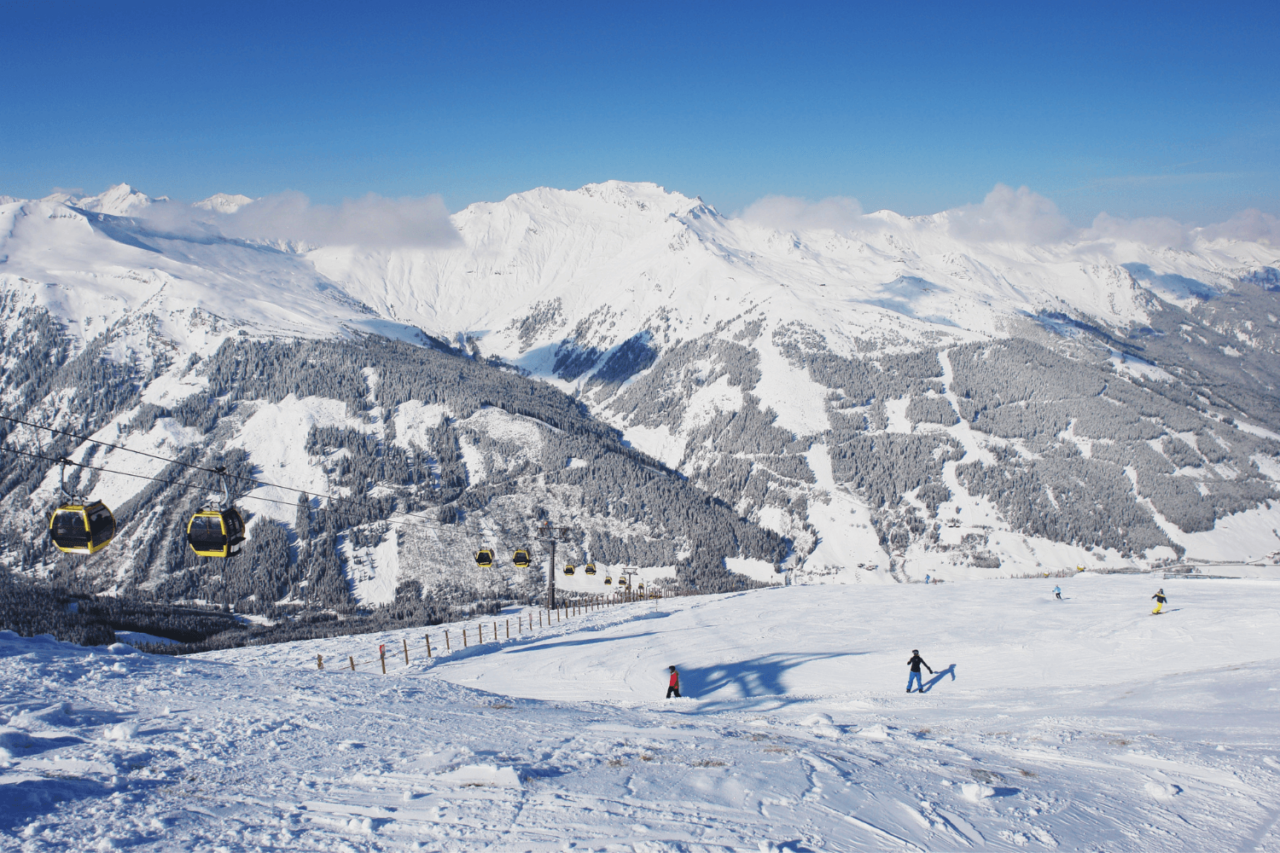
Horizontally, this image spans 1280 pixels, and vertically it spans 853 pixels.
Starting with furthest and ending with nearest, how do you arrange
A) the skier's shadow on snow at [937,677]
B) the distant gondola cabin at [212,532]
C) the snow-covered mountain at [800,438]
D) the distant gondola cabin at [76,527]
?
the snow-covered mountain at [800,438], the distant gondola cabin at [212,532], the skier's shadow on snow at [937,677], the distant gondola cabin at [76,527]

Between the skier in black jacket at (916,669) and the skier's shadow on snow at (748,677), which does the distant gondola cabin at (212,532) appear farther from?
the skier in black jacket at (916,669)

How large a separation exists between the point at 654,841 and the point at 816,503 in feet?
467

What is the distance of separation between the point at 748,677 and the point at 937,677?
22.3 ft

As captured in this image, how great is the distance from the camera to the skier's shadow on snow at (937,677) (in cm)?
2220

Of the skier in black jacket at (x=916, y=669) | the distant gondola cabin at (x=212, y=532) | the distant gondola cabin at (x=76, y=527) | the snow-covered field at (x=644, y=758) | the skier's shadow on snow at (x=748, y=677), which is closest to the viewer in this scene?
the snow-covered field at (x=644, y=758)

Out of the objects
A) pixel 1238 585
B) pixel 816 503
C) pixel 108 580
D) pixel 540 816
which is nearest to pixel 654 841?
pixel 540 816

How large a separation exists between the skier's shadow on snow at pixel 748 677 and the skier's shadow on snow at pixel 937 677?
12.2 feet

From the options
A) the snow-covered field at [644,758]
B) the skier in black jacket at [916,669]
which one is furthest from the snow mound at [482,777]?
the skier in black jacket at [916,669]

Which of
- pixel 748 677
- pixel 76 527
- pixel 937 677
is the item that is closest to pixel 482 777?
pixel 76 527

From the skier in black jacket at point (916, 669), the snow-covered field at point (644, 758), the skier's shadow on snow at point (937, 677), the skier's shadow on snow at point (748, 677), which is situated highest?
the snow-covered field at point (644, 758)

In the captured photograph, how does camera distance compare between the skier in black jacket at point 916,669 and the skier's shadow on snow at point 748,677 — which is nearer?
the skier in black jacket at point 916,669

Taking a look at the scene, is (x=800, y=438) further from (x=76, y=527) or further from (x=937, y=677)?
(x=76, y=527)

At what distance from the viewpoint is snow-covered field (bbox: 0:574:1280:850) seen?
751cm

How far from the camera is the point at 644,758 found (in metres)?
10.8
